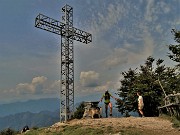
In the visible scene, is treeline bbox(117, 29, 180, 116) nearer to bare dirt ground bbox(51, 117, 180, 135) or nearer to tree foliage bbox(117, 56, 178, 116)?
tree foliage bbox(117, 56, 178, 116)

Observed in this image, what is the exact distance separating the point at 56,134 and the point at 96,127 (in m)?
2.82

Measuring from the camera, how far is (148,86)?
37312 millimetres

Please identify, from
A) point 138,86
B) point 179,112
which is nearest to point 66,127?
point 179,112

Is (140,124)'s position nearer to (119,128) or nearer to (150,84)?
(119,128)

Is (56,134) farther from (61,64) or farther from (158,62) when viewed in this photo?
(158,62)

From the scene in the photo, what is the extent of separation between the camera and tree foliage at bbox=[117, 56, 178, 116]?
35.9 m

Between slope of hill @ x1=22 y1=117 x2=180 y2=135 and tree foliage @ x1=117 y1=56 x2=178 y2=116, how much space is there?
55.8 ft

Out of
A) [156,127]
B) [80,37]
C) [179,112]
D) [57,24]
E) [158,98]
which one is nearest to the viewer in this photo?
[156,127]

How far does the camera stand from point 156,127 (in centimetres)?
1644

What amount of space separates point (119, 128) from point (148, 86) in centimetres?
2246

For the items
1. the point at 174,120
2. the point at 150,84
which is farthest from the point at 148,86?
the point at 174,120

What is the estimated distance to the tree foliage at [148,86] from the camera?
118 feet

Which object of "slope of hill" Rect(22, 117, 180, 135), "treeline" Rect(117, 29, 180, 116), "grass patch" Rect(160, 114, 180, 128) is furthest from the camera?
"treeline" Rect(117, 29, 180, 116)

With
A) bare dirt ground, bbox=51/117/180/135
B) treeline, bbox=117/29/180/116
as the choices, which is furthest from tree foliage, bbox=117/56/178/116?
bare dirt ground, bbox=51/117/180/135
